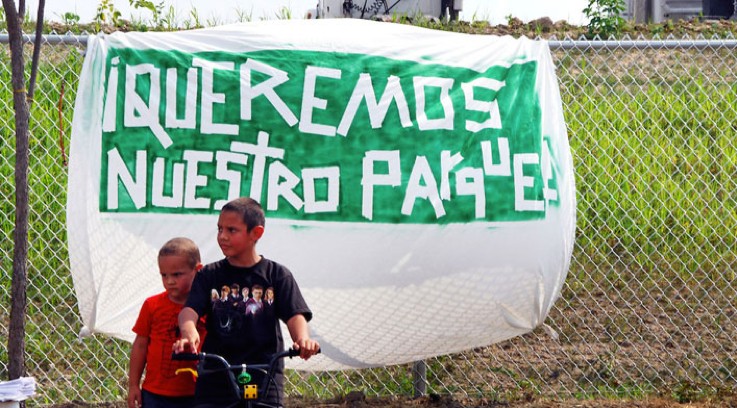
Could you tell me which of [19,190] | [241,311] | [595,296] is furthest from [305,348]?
[595,296]

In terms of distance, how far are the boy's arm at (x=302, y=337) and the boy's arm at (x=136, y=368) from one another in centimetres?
66

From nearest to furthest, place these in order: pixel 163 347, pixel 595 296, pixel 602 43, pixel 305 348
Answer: pixel 305 348 → pixel 163 347 → pixel 602 43 → pixel 595 296

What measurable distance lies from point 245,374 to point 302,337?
0.78ft

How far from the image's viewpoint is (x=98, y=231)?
15.5ft

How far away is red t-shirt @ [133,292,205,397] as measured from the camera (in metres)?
4.02

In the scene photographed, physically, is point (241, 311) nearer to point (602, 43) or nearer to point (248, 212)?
point (248, 212)

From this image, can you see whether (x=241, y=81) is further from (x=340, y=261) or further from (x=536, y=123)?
(x=536, y=123)

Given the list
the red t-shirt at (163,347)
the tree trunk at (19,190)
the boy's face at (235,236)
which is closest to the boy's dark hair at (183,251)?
the red t-shirt at (163,347)

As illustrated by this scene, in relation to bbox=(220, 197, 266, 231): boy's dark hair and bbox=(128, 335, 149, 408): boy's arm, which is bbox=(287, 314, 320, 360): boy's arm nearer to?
bbox=(220, 197, 266, 231): boy's dark hair

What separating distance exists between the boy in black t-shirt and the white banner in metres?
0.97

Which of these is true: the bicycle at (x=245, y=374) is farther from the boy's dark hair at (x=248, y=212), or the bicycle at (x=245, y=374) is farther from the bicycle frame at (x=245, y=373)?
the boy's dark hair at (x=248, y=212)

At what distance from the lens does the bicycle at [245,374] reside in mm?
3449

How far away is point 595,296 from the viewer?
7156 mm

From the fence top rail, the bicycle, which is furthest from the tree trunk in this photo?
the bicycle
